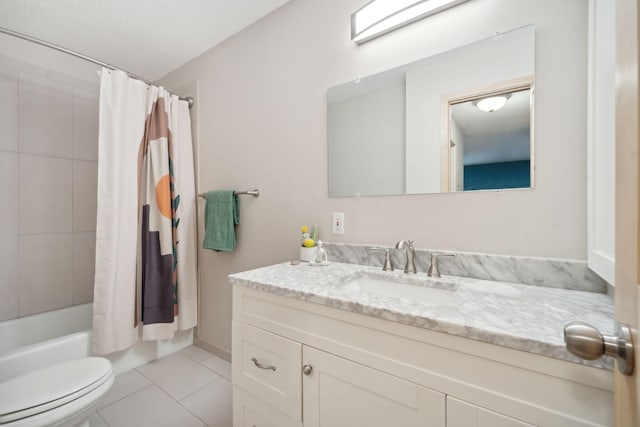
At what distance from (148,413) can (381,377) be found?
4.70 feet

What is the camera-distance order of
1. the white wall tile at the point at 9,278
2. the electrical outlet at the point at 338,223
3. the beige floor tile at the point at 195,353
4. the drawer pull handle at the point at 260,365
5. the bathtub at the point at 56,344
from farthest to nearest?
the beige floor tile at the point at 195,353 < the white wall tile at the point at 9,278 < the electrical outlet at the point at 338,223 < the bathtub at the point at 56,344 < the drawer pull handle at the point at 260,365

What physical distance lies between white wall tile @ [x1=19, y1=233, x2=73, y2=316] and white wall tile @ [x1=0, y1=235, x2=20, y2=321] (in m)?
0.03

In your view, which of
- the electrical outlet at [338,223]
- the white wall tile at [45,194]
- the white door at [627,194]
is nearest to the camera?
the white door at [627,194]

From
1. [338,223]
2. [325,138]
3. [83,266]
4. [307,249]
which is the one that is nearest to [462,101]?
[325,138]

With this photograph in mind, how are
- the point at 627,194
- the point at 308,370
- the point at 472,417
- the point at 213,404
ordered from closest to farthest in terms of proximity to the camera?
1. the point at 627,194
2. the point at 472,417
3. the point at 308,370
4. the point at 213,404

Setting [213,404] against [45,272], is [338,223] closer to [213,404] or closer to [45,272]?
[213,404]

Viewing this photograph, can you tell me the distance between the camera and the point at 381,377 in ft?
2.23

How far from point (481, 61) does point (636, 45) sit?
2.71ft

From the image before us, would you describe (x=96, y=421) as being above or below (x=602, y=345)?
below

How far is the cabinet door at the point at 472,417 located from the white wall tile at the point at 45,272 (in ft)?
8.38

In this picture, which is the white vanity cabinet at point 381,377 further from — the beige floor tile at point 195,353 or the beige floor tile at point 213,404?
the beige floor tile at point 195,353

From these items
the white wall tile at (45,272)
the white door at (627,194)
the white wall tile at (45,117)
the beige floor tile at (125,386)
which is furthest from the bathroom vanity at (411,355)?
the white wall tile at (45,117)

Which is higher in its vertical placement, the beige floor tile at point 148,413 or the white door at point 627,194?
the white door at point 627,194

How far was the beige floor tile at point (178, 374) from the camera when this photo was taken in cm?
158
